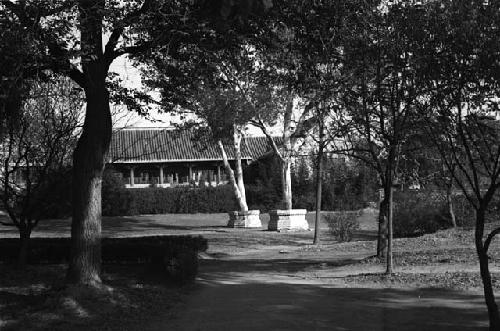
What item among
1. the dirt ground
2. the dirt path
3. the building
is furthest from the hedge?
the building

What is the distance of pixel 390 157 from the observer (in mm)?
14297

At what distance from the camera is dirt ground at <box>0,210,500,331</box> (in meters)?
9.36

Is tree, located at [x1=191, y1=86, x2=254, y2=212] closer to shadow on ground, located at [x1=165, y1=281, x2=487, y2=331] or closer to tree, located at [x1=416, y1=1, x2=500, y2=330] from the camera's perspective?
shadow on ground, located at [x1=165, y1=281, x2=487, y2=331]

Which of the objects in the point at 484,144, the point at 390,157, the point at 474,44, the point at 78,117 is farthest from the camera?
the point at 78,117

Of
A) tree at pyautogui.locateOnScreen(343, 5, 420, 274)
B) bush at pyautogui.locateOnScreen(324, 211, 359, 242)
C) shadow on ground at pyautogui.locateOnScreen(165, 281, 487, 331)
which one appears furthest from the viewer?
bush at pyautogui.locateOnScreen(324, 211, 359, 242)

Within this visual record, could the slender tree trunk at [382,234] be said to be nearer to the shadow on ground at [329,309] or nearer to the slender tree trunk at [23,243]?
the shadow on ground at [329,309]

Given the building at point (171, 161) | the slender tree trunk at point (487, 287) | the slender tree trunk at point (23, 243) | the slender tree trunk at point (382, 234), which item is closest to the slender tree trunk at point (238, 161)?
the slender tree trunk at point (382, 234)

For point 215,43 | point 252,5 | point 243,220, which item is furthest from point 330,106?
point 243,220

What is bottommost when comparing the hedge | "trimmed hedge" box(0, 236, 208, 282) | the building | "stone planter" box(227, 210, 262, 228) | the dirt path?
the dirt path

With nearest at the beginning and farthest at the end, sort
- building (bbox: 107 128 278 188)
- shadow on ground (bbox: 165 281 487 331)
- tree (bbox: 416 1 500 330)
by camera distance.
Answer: tree (bbox: 416 1 500 330), shadow on ground (bbox: 165 281 487 331), building (bbox: 107 128 278 188)

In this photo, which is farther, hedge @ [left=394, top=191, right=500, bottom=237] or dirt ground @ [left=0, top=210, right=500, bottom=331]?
hedge @ [left=394, top=191, right=500, bottom=237]

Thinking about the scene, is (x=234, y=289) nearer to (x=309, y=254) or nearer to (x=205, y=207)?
(x=309, y=254)

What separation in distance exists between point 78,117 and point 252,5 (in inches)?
427

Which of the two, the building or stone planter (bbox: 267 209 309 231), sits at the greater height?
the building
